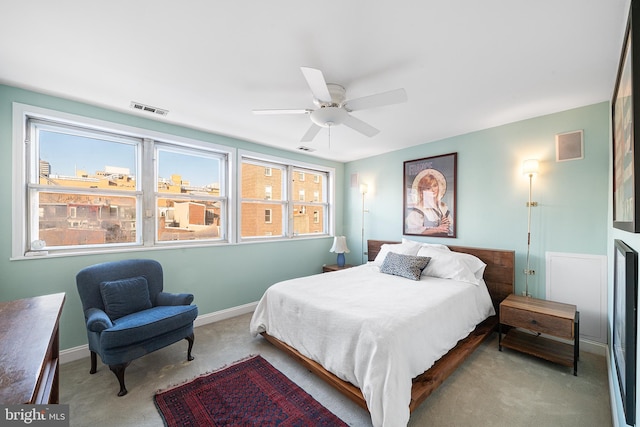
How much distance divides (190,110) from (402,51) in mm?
2236

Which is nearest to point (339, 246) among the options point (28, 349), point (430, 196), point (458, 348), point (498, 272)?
point (430, 196)

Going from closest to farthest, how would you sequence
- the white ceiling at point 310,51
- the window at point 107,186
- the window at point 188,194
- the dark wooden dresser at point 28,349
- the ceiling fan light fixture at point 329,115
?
the dark wooden dresser at point 28,349 < the white ceiling at point 310,51 < the ceiling fan light fixture at point 329,115 < the window at point 107,186 < the window at point 188,194

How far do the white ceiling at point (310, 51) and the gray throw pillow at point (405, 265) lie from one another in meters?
1.73

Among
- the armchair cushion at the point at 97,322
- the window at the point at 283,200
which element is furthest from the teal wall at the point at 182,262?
the armchair cushion at the point at 97,322

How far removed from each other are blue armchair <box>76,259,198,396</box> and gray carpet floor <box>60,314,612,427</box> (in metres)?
0.16

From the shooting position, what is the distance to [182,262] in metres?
3.27

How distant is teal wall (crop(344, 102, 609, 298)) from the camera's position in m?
2.65

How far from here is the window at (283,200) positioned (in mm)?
4027

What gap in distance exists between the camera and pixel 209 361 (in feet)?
8.29

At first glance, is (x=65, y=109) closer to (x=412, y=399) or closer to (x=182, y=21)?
(x=182, y=21)

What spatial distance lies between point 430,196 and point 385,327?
2.64 m

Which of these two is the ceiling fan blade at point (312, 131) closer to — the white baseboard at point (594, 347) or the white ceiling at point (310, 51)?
the white ceiling at point (310, 51)

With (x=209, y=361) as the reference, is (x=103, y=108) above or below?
above

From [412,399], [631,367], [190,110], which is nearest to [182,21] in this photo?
[190,110]
